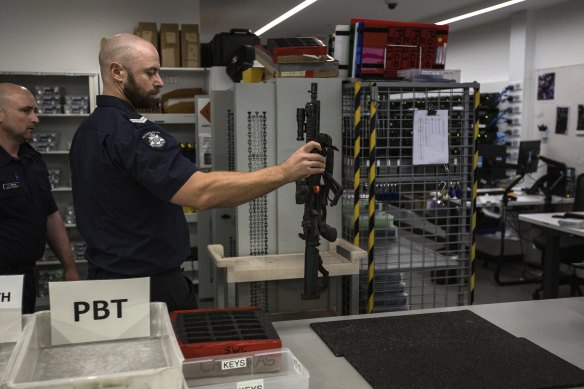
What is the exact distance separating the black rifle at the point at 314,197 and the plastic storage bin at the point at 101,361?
1.95 feet

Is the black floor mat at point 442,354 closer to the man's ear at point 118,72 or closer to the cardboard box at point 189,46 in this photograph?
the man's ear at point 118,72

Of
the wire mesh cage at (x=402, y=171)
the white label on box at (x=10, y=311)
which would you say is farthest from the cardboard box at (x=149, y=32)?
the white label on box at (x=10, y=311)

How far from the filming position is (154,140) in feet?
5.77

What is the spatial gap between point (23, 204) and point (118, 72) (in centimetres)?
122

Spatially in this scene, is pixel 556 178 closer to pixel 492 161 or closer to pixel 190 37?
pixel 492 161

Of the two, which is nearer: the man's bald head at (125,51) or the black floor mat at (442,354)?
the black floor mat at (442,354)

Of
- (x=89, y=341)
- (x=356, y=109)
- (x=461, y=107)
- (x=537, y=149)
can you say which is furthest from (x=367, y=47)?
(x=537, y=149)

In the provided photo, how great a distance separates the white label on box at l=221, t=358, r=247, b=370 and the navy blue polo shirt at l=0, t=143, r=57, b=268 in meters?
1.90

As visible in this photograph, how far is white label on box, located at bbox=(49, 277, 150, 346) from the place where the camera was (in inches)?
50.5

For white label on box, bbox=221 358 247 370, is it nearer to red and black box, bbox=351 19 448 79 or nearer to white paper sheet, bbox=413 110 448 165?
white paper sheet, bbox=413 110 448 165

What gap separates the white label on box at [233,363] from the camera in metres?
1.32

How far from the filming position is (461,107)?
2850mm

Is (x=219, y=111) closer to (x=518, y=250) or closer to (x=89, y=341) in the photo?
→ (x=89, y=341)

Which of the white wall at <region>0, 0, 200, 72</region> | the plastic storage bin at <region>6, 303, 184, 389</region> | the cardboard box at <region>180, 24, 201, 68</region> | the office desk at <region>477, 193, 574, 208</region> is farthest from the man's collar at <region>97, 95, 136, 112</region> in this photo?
A: the office desk at <region>477, 193, 574, 208</region>
